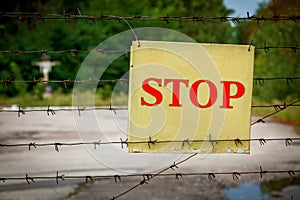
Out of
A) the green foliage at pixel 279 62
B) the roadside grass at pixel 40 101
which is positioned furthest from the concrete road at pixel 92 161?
the roadside grass at pixel 40 101

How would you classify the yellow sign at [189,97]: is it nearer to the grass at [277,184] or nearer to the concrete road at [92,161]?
the concrete road at [92,161]

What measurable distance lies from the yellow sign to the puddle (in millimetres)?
2339

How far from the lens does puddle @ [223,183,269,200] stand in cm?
452

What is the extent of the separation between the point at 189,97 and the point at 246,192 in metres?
2.75

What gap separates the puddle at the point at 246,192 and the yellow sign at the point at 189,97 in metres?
2.34

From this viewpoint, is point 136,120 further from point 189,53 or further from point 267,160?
point 267,160

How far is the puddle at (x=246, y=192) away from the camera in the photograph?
4521mm

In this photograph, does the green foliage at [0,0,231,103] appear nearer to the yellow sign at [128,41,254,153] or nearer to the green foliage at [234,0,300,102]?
the green foliage at [234,0,300,102]

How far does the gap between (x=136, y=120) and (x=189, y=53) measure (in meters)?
0.48

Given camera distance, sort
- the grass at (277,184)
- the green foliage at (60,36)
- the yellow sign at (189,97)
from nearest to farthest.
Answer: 1. the yellow sign at (189,97)
2. the grass at (277,184)
3. the green foliage at (60,36)

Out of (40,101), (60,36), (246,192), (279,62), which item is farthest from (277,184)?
(60,36)

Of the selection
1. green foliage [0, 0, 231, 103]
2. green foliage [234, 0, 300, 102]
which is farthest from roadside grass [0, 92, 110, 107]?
A: green foliage [234, 0, 300, 102]

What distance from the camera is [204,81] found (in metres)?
2.34

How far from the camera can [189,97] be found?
92.4 inches
